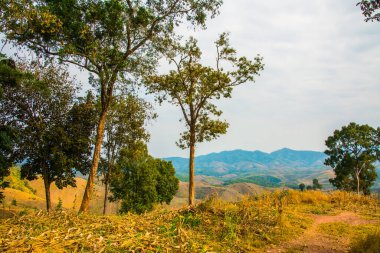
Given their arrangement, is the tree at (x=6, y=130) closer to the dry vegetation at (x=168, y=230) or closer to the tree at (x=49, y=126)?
the tree at (x=49, y=126)

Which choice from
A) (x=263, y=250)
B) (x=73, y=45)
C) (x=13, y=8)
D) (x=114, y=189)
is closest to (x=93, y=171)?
(x=73, y=45)

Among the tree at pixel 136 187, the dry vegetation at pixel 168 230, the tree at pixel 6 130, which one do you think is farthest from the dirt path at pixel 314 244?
the tree at pixel 136 187

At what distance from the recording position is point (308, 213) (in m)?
17.6

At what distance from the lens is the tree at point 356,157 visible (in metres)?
66.2

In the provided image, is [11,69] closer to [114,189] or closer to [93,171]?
[93,171]

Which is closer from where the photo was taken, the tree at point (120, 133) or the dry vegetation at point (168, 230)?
the dry vegetation at point (168, 230)

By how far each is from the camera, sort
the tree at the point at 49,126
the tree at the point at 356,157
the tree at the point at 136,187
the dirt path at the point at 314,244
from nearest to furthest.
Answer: the dirt path at the point at 314,244, the tree at the point at 49,126, the tree at the point at 136,187, the tree at the point at 356,157

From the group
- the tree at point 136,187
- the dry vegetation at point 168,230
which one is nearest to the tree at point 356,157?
the tree at point 136,187

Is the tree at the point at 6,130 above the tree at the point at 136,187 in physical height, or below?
above

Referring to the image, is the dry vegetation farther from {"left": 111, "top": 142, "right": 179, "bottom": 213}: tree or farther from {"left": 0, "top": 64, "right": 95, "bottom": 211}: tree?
{"left": 111, "top": 142, "right": 179, "bottom": 213}: tree

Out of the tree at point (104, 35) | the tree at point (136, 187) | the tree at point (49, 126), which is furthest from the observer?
the tree at point (136, 187)

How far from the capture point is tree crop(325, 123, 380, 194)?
6619 cm

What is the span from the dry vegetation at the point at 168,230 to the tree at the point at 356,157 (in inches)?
2046

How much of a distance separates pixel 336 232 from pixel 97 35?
1794 cm
